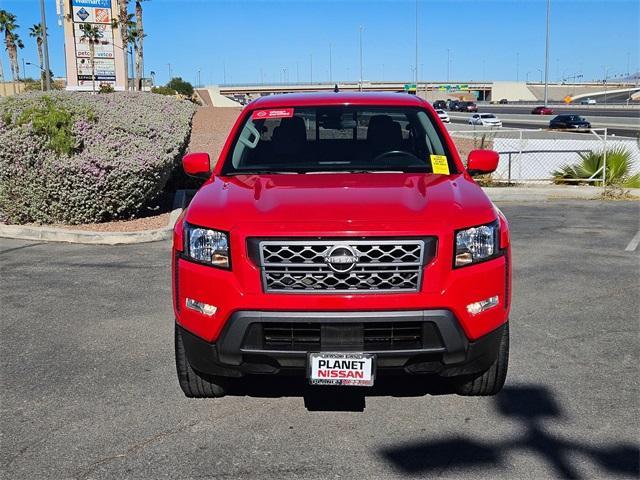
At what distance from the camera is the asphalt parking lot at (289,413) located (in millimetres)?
3553

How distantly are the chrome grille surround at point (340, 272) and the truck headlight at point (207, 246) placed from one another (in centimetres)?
22

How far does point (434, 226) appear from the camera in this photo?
3666mm

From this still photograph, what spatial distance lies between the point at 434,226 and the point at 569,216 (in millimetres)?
8889

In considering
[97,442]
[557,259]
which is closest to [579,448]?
[97,442]

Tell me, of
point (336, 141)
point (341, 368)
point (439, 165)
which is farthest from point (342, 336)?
point (336, 141)

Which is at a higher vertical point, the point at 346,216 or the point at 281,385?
the point at 346,216

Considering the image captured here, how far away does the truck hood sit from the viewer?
3.73 metres

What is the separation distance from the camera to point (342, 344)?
11.9ft

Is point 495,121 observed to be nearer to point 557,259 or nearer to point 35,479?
point 557,259

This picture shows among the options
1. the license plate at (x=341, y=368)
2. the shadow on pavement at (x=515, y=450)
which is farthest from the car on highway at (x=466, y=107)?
the license plate at (x=341, y=368)

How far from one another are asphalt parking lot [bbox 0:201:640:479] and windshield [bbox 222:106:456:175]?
58.6 inches

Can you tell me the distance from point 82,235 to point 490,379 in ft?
21.7

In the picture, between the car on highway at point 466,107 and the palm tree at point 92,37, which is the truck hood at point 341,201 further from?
the car on highway at point 466,107

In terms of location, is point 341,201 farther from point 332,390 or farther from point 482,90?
point 482,90
